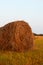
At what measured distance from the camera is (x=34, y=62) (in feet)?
43.3

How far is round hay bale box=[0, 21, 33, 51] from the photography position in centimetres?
1759

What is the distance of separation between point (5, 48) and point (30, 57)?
4.12m

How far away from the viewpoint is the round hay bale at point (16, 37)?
693 inches

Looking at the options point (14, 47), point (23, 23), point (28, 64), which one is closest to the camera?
point (28, 64)

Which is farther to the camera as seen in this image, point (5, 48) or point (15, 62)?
Result: point (5, 48)

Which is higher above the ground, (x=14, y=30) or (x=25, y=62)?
(x=14, y=30)

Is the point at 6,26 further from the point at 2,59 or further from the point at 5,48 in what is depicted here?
the point at 2,59

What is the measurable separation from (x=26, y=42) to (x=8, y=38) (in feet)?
5.48

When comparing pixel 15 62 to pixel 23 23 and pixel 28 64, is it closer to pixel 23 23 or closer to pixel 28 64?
pixel 28 64

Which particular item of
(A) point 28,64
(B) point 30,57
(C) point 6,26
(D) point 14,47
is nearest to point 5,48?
(D) point 14,47

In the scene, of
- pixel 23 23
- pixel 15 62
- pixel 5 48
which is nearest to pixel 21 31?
pixel 23 23

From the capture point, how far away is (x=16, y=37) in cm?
1784

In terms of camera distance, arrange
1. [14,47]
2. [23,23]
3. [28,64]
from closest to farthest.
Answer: [28,64] → [14,47] → [23,23]

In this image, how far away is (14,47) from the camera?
57.3ft
